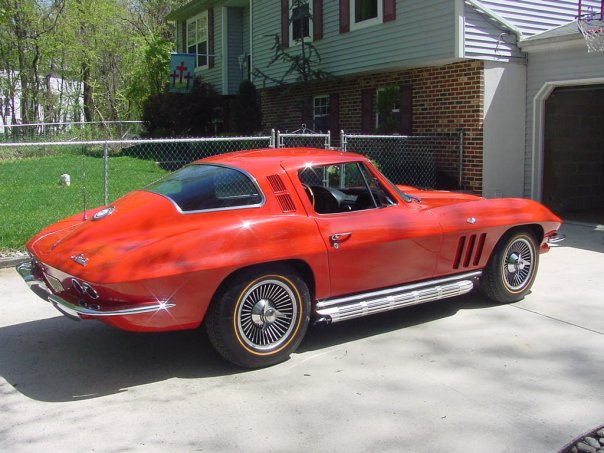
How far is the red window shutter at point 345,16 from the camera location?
14.3m

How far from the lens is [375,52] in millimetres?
13516

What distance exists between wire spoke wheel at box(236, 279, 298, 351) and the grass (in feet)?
9.74

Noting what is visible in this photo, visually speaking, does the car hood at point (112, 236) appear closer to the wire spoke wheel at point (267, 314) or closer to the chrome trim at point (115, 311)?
the chrome trim at point (115, 311)

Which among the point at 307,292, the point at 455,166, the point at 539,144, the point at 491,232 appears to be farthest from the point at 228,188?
the point at 539,144

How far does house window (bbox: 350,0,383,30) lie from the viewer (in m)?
13.3

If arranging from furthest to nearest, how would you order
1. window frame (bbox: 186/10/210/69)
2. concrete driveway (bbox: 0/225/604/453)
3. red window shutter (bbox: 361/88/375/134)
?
1. window frame (bbox: 186/10/210/69)
2. red window shutter (bbox: 361/88/375/134)
3. concrete driveway (bbox: 0/225/604/453)

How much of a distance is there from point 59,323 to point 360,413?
10.4 ft

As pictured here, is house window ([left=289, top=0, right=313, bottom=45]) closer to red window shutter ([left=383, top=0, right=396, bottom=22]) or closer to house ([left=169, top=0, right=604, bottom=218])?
house ([left=169, top=0, right=604, bottom=218])

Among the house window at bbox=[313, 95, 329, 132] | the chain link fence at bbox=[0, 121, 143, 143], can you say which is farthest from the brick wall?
the chain link fence at bbox=[0, 121, 143, 143]

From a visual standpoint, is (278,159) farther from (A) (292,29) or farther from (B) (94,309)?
(A) (292,29)

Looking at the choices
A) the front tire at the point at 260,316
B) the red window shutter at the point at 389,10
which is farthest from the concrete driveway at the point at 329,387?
the red window shutter at the point at 389,10

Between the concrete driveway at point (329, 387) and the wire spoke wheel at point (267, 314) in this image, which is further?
the wire spoke wheel at point (267, 314)

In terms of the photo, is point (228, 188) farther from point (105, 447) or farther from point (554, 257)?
point (554, 257)

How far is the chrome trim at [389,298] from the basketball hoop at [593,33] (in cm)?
611
